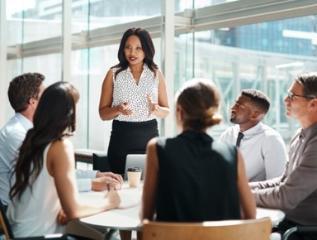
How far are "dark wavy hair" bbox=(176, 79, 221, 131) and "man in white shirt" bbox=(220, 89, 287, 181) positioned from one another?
97 cm

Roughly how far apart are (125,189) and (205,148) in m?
0.88

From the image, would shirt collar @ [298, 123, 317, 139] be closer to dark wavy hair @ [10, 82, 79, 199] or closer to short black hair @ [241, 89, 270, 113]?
short black hair @ [241, 89, 270, 113]

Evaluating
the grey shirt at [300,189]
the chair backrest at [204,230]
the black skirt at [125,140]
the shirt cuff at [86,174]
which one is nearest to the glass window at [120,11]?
the black skirt at [125,140]

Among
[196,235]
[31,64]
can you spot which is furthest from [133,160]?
[31,64]

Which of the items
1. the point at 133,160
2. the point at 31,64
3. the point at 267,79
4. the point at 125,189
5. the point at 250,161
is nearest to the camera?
the point at 125,189

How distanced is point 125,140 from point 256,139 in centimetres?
90

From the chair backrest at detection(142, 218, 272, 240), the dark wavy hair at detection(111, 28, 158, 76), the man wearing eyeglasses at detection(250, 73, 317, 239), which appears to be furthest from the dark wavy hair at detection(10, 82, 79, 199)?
the dark wavy hair at detection(111, 28, 158, 76)

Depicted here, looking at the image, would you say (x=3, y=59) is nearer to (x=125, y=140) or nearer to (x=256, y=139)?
(x=125, y=140)

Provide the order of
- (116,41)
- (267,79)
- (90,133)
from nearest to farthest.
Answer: (267,79), (116,41), (90,133)

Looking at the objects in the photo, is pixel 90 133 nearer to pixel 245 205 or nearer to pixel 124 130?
pixel 124 130

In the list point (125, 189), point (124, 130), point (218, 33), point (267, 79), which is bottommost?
point (125, 189)

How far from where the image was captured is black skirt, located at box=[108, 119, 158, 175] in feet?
10.9

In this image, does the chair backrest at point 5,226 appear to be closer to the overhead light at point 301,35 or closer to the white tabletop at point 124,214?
the white tabletop at point 124,214

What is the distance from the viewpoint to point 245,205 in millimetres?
1820
